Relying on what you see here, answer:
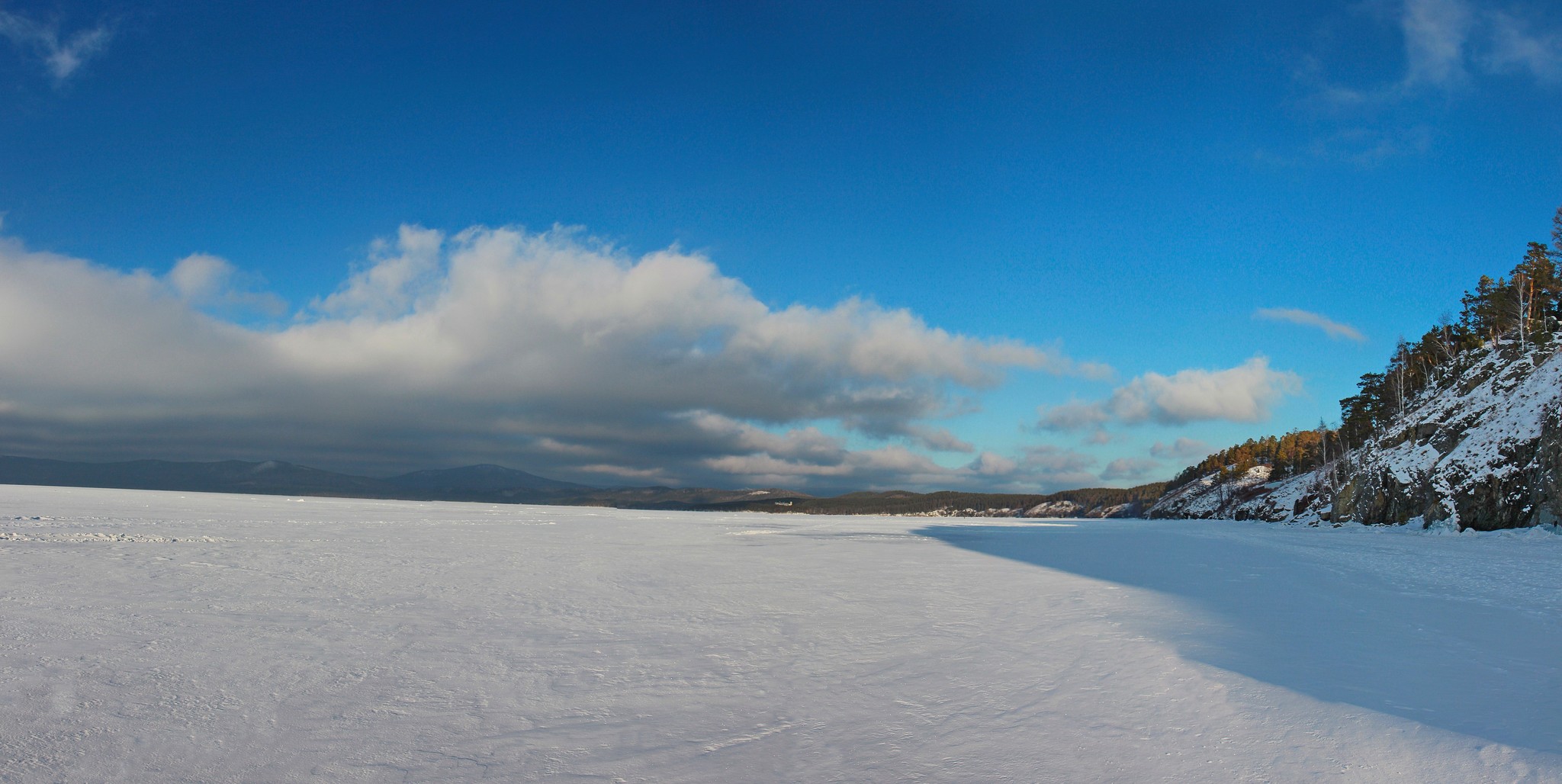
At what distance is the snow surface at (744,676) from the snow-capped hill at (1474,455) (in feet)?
95.3

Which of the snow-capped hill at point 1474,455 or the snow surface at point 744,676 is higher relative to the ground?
the snow-capped hill at point 1474,455

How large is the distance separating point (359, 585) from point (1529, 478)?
48.0 metres

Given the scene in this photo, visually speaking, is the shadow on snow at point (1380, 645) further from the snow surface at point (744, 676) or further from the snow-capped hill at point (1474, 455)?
the snow-capped hill at point (1474, 455)

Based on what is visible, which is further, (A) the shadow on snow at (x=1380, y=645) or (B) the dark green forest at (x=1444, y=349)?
(B) the dark green forest at (x=1444, y=349)

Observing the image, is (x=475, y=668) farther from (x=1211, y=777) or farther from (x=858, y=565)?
(x=858, y=565)

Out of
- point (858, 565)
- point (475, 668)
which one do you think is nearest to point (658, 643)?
point (475, 668)

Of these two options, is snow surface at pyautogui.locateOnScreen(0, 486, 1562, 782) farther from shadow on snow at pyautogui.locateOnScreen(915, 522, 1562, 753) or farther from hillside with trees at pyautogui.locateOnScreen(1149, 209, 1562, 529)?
hillside with trees at pyautogui.locateOnScreen(1149, 209, 1562, 529)

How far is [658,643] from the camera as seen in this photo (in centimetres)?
841

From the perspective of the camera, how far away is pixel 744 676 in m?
7.14

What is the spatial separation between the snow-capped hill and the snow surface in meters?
29.0

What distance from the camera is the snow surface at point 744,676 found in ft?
16.0

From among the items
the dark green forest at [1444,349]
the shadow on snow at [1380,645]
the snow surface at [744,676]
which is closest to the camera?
the snow surface at [744,676]

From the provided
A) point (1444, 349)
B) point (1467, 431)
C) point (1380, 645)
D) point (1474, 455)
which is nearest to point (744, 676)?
point (1380, 645)

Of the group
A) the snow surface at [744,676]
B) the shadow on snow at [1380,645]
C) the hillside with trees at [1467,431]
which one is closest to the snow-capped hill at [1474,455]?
the hillside with trees at [1467,431]
